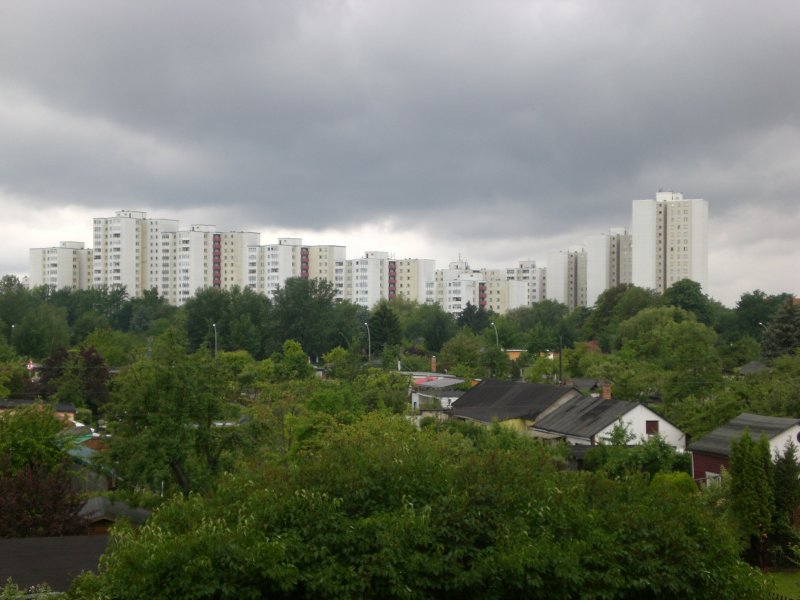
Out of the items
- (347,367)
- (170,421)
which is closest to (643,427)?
(170,421)

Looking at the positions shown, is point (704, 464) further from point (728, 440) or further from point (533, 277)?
point (533, 277)

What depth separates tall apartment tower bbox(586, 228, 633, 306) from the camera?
145000 millimetres

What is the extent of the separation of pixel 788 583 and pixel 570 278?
5519 inches

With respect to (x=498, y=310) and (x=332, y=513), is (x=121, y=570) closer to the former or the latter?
(x=332, y=513)

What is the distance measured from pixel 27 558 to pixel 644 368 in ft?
136

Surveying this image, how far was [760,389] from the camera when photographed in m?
36.0

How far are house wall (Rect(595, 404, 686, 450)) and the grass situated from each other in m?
14.4

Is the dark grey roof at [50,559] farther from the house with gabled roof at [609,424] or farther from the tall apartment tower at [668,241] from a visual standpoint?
the tall apartment tower at [668,241]

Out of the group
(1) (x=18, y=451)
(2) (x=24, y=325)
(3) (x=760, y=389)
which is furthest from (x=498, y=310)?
(1) (x=18, y=451)

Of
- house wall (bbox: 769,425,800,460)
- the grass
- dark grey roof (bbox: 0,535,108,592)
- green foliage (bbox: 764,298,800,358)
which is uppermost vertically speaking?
green foliage (bbox: 764,298,800,358)

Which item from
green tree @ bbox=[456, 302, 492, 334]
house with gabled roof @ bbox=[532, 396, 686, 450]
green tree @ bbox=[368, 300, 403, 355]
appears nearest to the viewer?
house with gabled roof @ bbox=[532, 396, 686, 450]

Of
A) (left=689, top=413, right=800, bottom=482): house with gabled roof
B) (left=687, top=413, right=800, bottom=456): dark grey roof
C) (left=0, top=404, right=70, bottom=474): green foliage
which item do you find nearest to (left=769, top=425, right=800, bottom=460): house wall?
(left=689, top=413, right=800, bottom=482): house with gabled roof

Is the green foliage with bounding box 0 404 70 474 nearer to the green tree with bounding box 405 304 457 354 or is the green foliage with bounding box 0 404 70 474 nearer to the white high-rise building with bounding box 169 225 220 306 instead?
the green tree with bounding box 405 304 457 354

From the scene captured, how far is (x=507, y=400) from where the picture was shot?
4753cm
